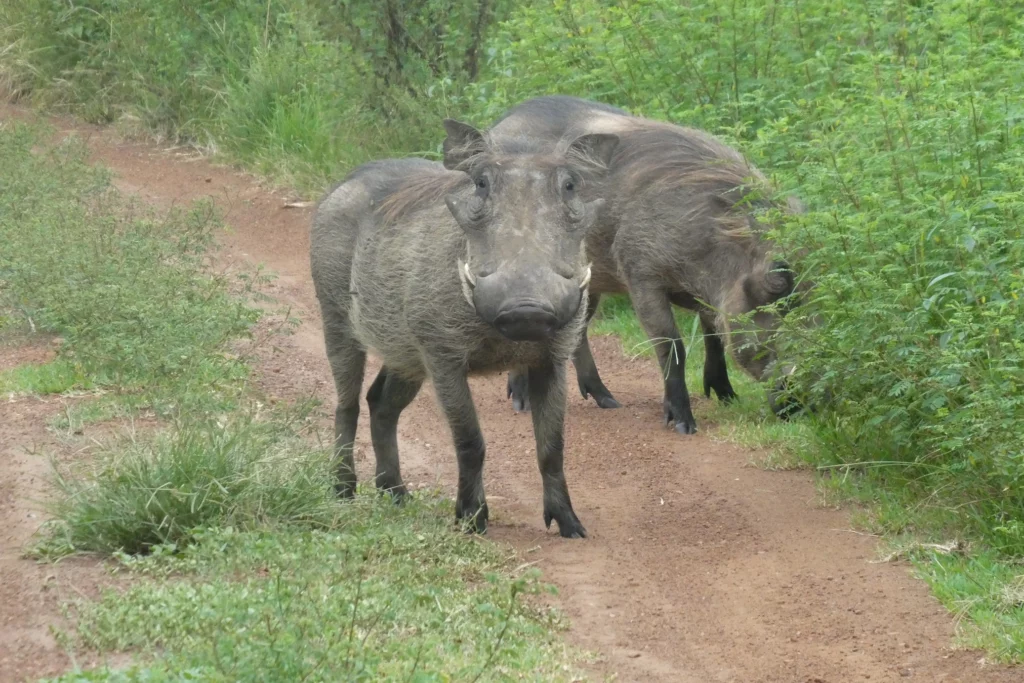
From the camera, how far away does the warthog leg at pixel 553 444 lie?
18.0 ft

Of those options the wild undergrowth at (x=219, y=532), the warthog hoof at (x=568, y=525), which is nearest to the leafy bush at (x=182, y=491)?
the wild undergrowth at (x=219, y=532)

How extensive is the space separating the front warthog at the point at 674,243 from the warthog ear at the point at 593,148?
1.27 metres

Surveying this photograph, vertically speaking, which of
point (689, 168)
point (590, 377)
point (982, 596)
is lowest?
point (590, 377)

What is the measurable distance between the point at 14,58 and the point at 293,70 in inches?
149

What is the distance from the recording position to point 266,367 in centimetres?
798

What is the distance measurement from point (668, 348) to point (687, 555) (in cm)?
231

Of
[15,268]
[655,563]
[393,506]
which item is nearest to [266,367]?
[15,268]

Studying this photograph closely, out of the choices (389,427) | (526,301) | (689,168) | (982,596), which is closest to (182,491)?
(526,301)

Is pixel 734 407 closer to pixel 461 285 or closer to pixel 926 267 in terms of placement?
pixel 926 267

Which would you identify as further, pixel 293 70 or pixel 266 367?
pixel 293 70

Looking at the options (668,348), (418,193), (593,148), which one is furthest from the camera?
(668,348)

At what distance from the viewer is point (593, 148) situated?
560 centimetres

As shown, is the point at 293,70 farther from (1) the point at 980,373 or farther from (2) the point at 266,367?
(1) the point at 980,373

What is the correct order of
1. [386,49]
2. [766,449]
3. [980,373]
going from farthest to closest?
[386,49] → [766,449] → [980,373]
